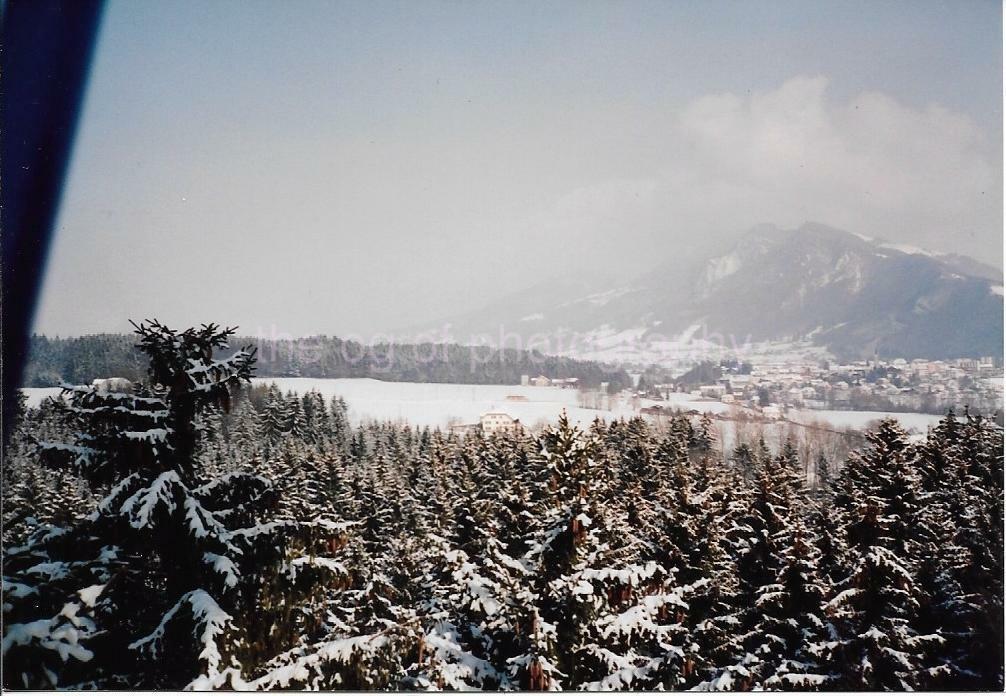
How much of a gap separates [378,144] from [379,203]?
0.64m

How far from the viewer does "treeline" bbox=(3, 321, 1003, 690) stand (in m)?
3.99

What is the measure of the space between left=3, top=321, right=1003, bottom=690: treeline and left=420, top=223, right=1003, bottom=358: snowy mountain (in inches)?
40.5

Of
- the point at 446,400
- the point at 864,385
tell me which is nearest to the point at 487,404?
the point at 446,400

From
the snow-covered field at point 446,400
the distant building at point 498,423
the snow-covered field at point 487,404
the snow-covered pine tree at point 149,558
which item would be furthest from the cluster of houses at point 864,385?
the snow-covered pine tree at point 149,558

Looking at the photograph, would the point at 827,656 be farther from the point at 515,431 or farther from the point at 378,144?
the point at 378,144

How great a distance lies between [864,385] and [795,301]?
42.2 inches

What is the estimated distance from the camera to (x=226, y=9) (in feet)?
19.5

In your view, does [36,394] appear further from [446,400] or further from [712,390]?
[712,390]

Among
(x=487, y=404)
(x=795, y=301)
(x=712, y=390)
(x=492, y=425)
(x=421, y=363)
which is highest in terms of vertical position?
(x=795, y=301)

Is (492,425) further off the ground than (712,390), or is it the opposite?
(712,390)

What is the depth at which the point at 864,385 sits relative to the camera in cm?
602

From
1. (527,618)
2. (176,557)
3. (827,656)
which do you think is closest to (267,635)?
(176,557)

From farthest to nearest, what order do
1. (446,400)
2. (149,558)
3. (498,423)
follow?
(498,423), (446,400), (149,558)

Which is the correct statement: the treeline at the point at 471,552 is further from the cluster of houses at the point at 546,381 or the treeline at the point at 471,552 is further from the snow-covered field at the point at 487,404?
the cluster of houses at the point at 546,381
